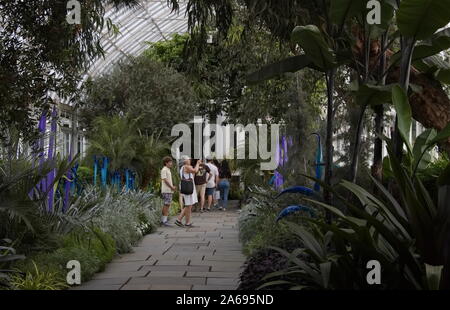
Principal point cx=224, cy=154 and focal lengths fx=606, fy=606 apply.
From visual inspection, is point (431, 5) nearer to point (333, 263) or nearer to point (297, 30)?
point (297, 30)

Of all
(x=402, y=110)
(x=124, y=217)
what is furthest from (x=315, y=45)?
(x=124, y=217)

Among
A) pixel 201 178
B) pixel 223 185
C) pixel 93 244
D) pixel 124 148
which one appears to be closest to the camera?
pixel 93 244

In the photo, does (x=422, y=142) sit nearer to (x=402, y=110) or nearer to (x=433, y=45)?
(x=433, y=45)

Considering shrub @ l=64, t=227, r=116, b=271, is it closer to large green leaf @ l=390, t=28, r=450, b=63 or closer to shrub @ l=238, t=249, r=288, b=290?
shrub @ l=238, t=249, r=288, b=290

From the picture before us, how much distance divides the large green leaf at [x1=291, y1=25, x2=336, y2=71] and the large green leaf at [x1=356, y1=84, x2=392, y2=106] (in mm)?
422

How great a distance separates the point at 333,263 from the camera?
3.62 metres

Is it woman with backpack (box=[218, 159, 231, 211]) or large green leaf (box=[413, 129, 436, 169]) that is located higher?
large green leaf (box=[413, 129, 436, 169])

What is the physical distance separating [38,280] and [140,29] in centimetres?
2285

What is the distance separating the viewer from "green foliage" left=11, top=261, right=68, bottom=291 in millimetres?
4949

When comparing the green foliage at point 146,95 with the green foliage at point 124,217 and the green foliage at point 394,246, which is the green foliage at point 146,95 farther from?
the green foliage at point 394,246

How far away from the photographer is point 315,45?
16.3 feet

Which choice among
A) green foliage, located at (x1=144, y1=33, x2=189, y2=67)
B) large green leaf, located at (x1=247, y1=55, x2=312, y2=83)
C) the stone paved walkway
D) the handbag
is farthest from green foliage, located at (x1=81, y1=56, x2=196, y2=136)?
large green leaf, located at (x1=247, y1=55, x2=312, y2=83)
